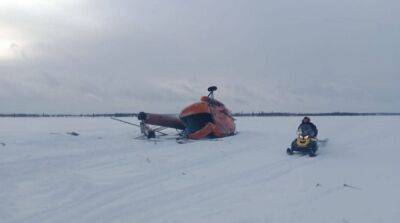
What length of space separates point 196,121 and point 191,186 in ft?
43.6

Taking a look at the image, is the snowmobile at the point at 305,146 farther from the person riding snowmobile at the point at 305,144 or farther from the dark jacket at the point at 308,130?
the dark jacket at the point at 308,130

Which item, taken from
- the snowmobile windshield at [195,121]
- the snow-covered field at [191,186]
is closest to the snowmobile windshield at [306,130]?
the snow-covered field at [191,186]

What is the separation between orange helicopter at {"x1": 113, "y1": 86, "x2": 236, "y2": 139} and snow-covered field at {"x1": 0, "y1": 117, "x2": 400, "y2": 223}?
612 cm

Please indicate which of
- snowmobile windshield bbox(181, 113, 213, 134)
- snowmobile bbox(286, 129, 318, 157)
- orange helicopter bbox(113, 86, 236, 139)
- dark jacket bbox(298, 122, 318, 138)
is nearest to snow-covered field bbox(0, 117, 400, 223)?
snowmobile bbox(286, 129, 318, 157)

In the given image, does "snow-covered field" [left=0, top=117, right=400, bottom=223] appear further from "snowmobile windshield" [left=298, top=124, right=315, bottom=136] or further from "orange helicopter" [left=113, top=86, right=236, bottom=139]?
"orange helicopter" [left=113, top=86, right=236, bottom=139]

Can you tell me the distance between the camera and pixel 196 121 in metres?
22.4

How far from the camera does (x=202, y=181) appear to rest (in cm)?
973

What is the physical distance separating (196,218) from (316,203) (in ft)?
7.45

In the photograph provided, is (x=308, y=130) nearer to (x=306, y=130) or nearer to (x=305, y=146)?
(x=306, y=130)

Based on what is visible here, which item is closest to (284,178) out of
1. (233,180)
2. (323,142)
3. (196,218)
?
(233,180)

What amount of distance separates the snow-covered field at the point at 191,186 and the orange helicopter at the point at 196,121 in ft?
20.1

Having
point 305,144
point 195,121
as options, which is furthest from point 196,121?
point 305,144

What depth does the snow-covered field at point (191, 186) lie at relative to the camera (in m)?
7.03

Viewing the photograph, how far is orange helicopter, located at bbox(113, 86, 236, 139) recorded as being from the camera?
69.3 ft
